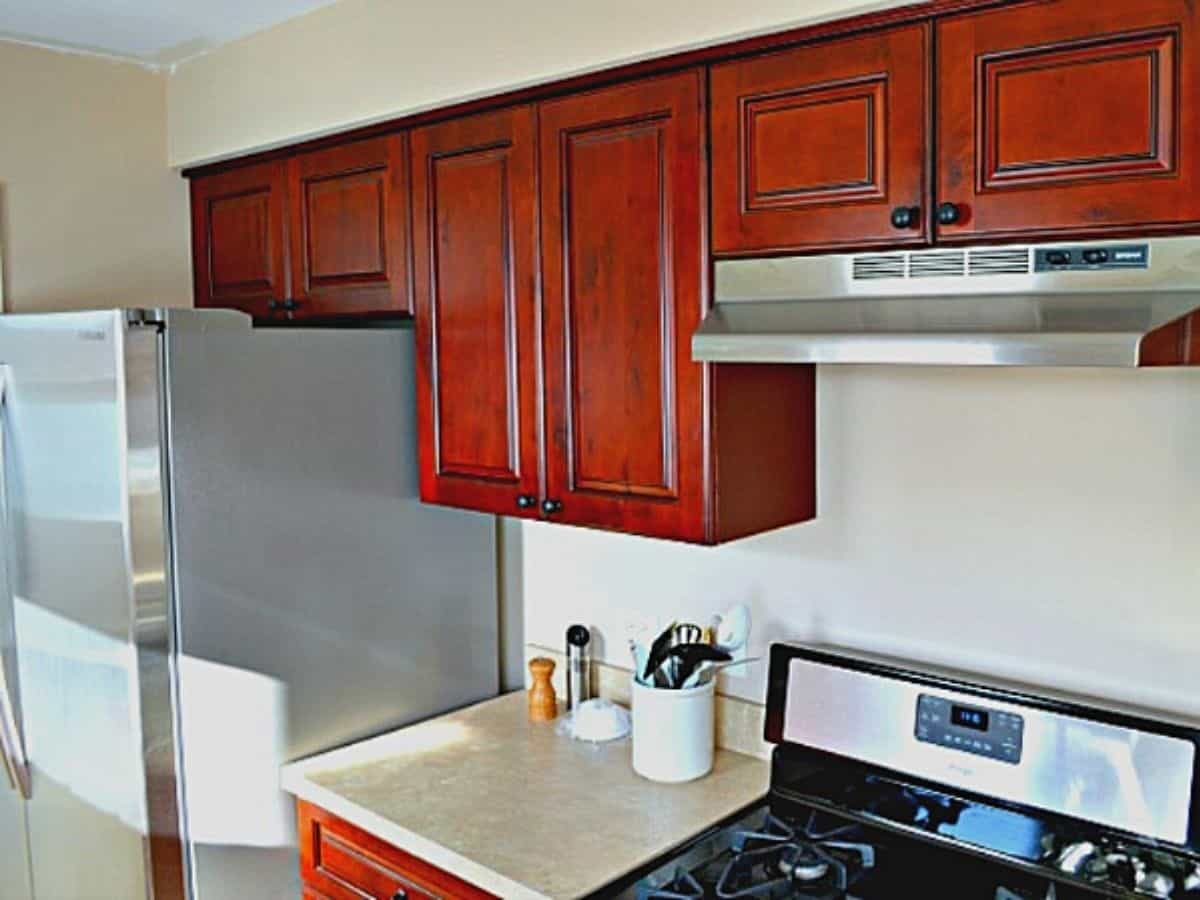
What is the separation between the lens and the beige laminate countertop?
1864 mm

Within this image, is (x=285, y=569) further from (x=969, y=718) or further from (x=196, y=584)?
(x=969, y=718)

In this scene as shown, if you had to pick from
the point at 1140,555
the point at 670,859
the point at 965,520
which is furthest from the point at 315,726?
the point at 1140,555

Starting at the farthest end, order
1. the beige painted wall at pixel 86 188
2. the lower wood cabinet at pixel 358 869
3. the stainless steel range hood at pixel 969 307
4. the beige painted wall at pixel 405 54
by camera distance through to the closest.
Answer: the beige painted wall at pixel 86 188 → the lower wood cabinet at pixel 358 869 → the beige painted wall at pixel 405 54 → the stainless steel range hood at pixel 969 307

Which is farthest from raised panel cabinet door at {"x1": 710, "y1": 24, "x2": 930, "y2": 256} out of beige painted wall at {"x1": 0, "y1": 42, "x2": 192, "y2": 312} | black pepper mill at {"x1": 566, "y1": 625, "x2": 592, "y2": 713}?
beige painted wall at {"x1": 0, "y1": 42, "x2": 192, "y2": 312}

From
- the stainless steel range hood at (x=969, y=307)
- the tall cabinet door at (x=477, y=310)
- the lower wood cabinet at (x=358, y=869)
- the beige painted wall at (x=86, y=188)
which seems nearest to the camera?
the stainless steel range hood at (x=969, y=307)

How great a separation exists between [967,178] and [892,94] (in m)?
0.17

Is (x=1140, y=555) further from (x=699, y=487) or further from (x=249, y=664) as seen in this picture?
(x=249, y=664)

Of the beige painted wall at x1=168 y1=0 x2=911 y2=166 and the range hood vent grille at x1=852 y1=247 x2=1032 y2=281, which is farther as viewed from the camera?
the beige painted wall at x1=168 y1=0 x2=911 y2=166

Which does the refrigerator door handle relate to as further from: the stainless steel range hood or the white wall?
the stainless steel range hood

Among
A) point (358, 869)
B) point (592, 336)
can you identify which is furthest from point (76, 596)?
point (592, 336)

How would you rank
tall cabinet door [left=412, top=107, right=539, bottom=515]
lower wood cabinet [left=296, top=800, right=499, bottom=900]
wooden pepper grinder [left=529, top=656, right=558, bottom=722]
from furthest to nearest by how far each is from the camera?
wooden pepper grinder [left=529, top=656, right=558, bottom=722] → tall cabinet door [left=412, top=107, right=539, bottom=515] → lower wood cabinet [left=296, top=800, right=499, bottom=900]

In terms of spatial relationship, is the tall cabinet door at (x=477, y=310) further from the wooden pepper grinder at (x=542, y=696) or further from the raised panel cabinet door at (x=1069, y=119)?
the raised panel cabinet door at (x=1069, y=119)

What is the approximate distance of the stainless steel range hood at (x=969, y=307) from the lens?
1414mm

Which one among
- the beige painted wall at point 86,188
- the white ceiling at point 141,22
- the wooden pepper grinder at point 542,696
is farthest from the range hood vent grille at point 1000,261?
the beige painted wall at point 86,188
